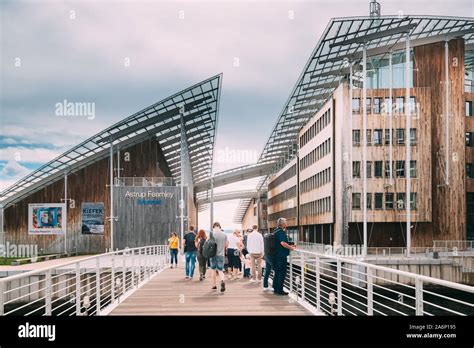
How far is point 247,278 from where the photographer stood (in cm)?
1695

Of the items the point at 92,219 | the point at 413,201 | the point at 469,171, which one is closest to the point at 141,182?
the point at 92,219

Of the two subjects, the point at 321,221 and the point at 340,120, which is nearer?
the point at 340,120

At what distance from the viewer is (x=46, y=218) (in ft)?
137

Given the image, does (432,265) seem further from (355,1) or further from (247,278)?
(355,1)

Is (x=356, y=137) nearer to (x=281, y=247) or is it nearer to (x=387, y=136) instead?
(x=387, y=136)

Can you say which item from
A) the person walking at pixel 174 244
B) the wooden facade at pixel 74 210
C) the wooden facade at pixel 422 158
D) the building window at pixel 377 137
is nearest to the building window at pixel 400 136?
the wooden facade at pixel 422 158

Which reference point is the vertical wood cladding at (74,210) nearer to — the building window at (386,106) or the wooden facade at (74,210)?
the wooden facade at (74,210)

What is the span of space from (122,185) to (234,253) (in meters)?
22.9

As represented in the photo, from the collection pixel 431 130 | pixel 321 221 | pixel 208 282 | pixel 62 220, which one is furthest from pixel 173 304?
pixel 321 221

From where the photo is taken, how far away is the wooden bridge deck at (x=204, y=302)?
9414 mm

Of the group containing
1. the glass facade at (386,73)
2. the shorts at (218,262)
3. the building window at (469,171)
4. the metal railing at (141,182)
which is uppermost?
the glass facade at (386,73)

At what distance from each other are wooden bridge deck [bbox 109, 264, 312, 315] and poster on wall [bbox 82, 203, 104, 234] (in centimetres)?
2818

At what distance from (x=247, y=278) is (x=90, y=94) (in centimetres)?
900

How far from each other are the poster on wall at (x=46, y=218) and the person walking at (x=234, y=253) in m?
27.2
